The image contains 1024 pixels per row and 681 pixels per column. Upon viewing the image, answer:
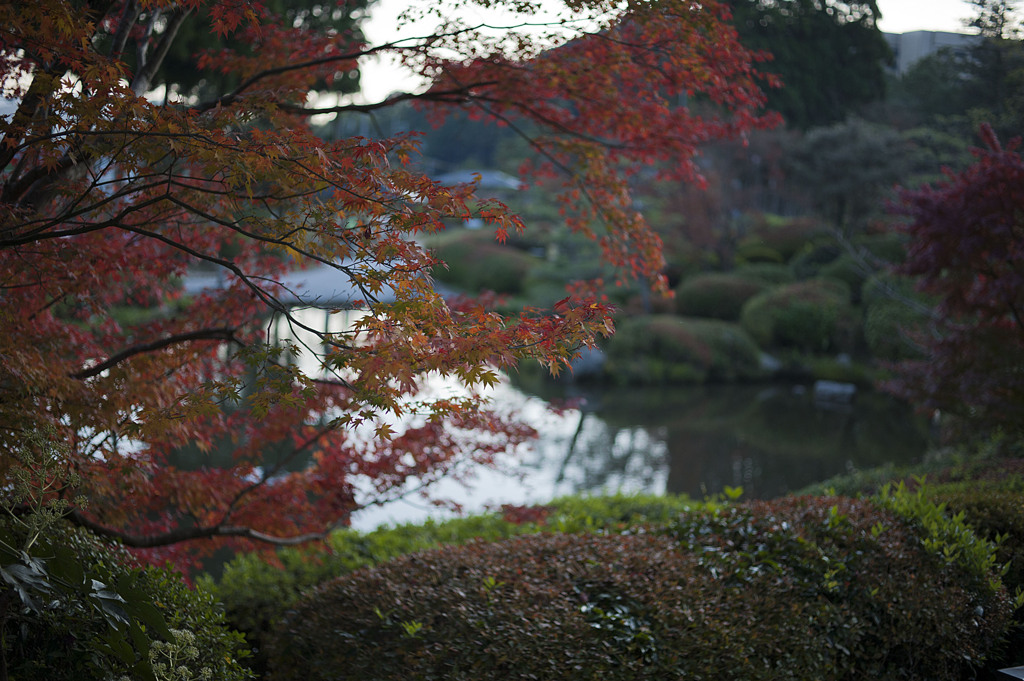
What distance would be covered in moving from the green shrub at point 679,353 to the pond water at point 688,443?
577 millimetres

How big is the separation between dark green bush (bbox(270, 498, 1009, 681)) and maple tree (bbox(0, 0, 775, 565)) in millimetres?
701

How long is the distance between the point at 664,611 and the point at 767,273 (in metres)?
16.9

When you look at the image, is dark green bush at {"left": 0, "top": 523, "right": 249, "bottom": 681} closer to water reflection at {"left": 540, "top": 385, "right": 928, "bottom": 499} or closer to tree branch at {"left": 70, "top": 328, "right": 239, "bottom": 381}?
tree branch at {"left": 70, "top": 328, "right": 239, "bottom": 381}

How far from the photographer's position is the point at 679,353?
14812 millimetres

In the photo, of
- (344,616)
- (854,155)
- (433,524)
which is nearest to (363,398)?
(344,616)

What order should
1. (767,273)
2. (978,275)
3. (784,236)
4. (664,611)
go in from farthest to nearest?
(784,236) → (767,273) → (978,275) → (664,611)

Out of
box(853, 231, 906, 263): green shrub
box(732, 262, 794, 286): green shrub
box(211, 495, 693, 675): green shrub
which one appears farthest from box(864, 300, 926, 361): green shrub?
box(211, 495, 693, 675): green shrub

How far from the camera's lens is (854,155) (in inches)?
704

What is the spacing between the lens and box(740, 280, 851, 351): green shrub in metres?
15.4

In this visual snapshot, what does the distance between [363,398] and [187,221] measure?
1.82 m

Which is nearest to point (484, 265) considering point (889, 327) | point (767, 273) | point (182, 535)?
point (767, 273)

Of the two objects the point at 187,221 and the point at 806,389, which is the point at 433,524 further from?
the point at 806,389

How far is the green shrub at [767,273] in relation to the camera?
18.2m

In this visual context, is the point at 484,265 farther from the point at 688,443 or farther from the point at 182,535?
the point at 182,535
